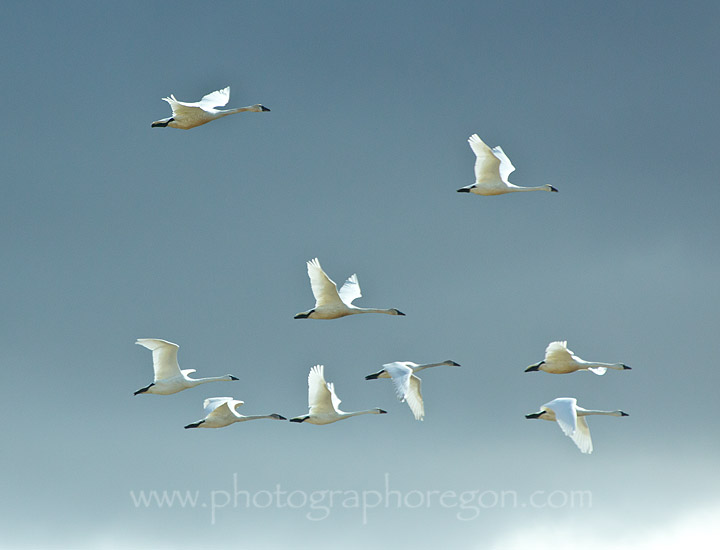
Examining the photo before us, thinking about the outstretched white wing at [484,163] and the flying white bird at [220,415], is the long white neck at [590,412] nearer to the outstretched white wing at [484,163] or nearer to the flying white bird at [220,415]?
the outstretched white wing at [484,163]

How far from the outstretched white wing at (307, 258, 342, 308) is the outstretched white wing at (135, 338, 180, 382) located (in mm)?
5491

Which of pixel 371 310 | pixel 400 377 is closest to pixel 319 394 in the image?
pixel 371 310

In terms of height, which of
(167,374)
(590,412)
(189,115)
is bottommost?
(590,412)

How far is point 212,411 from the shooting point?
202 feet

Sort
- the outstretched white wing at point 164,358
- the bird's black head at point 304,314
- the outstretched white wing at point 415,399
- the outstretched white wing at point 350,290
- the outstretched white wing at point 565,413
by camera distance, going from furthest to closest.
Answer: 1. the outstretched white wing at point 350,290
2. the bird's black head at point 304,314
3. the outstretched white wing at point 164,358
4. the outstretched white wing at point 415,399
5. the outstretched white wing at point 565,413

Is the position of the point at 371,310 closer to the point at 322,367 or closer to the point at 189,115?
the point at 322,367

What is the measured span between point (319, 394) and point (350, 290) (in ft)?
16.6

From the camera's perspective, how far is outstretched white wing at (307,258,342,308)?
5703 cm

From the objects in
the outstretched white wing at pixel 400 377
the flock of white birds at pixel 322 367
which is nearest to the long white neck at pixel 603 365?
the flock of white birds at pixel 322 367

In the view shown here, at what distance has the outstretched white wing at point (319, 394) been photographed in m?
61.8

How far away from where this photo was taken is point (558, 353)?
60375mm

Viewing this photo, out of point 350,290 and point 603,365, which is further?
point 350,290

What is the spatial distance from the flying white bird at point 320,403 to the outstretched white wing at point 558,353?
780 centimetres

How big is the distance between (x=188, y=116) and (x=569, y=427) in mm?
16856
